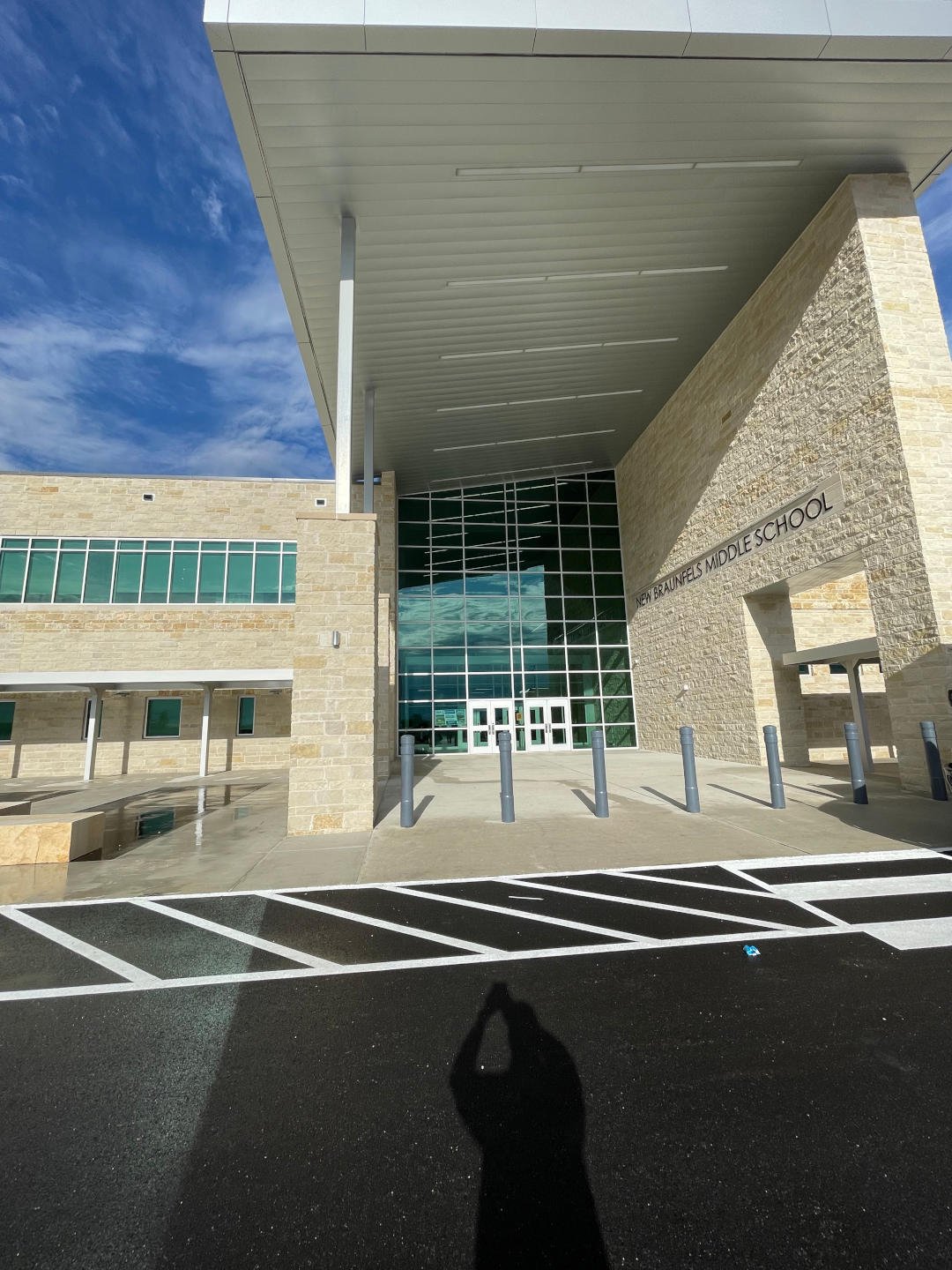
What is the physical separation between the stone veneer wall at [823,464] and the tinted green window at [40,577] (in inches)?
852

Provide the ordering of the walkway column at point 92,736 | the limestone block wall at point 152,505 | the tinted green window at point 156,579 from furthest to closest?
the limestone block wall at point 152,505 < the tinted green window at point 156,579 < the walkway column at point 92,736

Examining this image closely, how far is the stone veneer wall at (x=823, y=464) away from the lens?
9102 millimetres

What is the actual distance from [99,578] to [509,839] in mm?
20399

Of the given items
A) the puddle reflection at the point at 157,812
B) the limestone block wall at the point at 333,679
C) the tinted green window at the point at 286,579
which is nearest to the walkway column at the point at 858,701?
the limestone block wall at the point at 333,679

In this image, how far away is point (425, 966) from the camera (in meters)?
3.38

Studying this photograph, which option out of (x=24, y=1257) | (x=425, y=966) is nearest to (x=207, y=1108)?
(x=24, y=1257)

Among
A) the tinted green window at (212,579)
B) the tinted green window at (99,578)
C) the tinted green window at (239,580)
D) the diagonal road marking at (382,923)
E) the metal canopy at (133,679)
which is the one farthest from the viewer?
the tinted green window at (239,580)

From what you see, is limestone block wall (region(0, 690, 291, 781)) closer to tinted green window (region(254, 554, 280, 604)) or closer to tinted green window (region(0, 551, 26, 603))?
tinted green window (region(254, 554, 280, 604))

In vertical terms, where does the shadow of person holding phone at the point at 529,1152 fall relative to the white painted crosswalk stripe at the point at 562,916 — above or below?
below

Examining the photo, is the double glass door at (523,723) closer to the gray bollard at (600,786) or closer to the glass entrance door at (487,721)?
the glass entrance door at (487,721)

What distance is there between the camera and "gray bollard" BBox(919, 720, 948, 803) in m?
8.12

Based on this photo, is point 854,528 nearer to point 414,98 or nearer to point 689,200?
point 689,200

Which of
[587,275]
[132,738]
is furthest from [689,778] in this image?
[132,738]

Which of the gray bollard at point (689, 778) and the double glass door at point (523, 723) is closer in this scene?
the gray bollard at point (689, 778)
